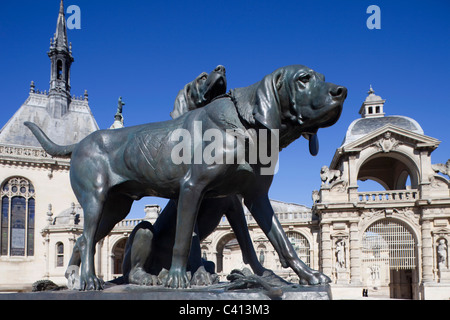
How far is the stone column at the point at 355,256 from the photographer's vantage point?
2555 centimetres

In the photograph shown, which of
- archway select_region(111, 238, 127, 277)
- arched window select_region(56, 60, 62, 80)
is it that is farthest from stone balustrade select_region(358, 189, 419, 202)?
arched window select_region(56, 60, 62, 80)

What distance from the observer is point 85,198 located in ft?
12.6

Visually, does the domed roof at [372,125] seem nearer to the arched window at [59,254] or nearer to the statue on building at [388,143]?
the statue on building at [388,143]

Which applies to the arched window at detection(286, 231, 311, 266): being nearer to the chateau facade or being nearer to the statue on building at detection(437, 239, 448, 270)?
the chateau facade

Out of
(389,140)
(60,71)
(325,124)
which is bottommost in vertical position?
(325,124)

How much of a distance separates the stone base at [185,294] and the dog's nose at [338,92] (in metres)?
1.37

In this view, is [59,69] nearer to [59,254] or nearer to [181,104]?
[59,254]

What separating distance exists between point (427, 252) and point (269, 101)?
2503cm

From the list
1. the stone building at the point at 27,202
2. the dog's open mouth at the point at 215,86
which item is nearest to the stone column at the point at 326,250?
the stone building at the point at 27,202

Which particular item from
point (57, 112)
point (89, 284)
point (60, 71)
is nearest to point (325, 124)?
point (89, 284)

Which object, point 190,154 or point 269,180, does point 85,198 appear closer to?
point 190,154

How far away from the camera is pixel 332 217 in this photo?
87.9ft

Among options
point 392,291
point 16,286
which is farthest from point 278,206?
point 16,286
